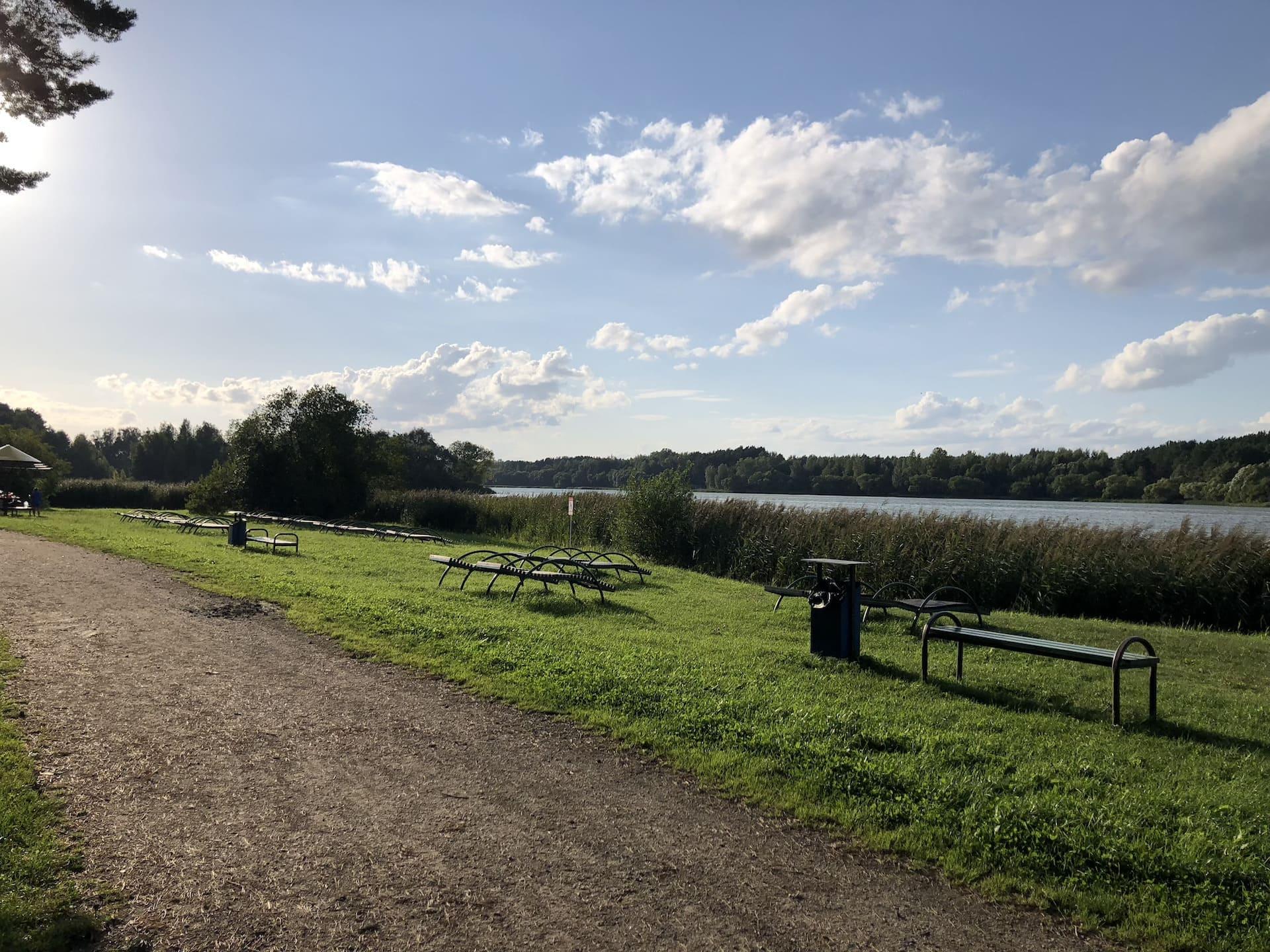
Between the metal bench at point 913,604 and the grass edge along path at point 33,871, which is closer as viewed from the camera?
the grass edge along path at point 33,871

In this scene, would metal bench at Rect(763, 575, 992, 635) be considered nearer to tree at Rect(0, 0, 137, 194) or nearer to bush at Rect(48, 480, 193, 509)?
tree at Rect(0, 0, 137, 194)

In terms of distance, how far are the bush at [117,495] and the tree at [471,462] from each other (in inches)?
1401

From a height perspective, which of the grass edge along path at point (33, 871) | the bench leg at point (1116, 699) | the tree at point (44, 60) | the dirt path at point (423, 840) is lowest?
the dirt path at point (423, 840)

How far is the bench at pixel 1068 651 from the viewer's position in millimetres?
5566

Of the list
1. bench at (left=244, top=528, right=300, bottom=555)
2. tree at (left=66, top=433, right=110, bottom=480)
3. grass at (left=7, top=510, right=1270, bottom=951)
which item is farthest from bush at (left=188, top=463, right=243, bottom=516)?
tree at (left=66, top=433, right=110, bottom=480)

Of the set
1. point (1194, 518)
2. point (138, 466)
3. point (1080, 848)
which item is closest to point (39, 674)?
point (1080, 848)

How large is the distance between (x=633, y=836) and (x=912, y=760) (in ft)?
6.15

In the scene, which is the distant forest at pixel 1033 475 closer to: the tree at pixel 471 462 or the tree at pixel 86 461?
the tree at pixel 471 462

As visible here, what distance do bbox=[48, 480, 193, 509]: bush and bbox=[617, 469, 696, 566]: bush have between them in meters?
30.2

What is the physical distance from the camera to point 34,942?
263cm

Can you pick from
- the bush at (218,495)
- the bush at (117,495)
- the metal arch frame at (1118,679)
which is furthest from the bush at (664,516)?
the bush at (117,495)

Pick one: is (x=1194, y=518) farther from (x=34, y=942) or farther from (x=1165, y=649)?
(x=34, y=942)

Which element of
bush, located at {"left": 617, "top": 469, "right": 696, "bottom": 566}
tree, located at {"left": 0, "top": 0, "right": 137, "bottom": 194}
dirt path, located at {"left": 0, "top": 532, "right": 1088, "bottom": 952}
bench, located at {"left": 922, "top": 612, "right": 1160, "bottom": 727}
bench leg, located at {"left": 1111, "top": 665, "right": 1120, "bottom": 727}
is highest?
tree, located at {"left": 0, "top": 0, "right": 137, "bottom": 194}

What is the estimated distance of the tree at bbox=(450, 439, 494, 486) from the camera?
80.4 meters
